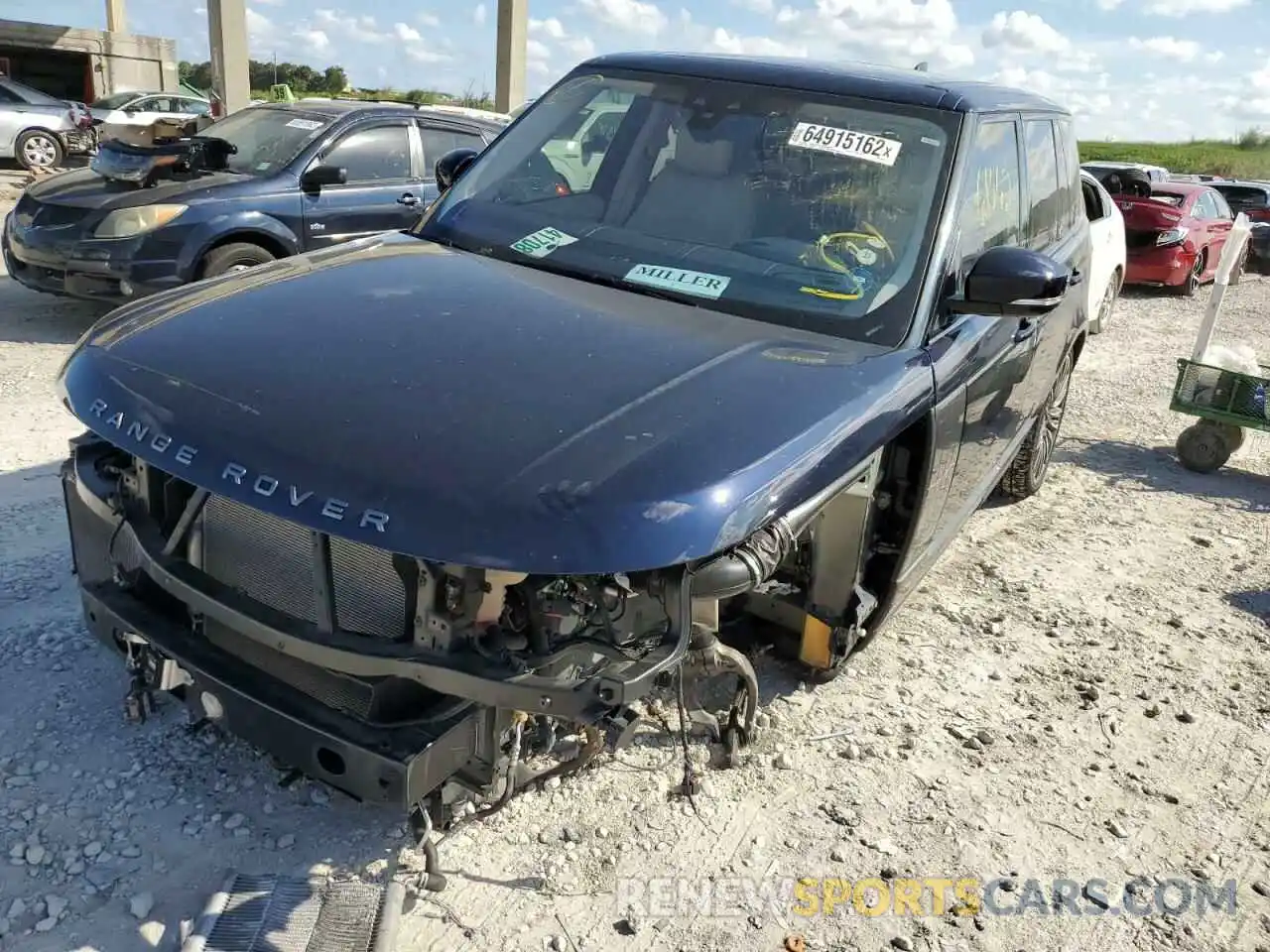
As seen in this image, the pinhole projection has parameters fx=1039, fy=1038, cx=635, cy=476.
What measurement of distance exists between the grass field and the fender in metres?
36.3

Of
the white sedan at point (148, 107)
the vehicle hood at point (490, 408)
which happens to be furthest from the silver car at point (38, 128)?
the vehicle hood at point (490, 408)

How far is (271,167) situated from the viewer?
7430mm

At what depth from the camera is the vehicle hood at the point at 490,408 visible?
2.03m

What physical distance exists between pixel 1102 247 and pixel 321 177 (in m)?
6.32

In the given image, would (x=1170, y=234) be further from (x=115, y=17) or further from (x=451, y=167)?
(x=115, y=17)

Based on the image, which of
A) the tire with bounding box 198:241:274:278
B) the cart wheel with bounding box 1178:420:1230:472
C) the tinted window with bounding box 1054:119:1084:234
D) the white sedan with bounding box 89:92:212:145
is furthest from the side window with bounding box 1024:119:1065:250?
the white sedan with bounding box 89:92:212:145

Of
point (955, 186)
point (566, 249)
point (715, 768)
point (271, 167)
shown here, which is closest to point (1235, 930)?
point (715, 768)

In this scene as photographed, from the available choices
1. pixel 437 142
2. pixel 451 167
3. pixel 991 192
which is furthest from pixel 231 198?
pixel 991 192

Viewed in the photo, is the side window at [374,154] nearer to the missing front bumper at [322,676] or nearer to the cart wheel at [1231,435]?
the missing front bumper at [322,676]

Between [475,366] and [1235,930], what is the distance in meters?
2.52

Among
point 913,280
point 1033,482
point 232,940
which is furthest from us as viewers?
point 1033,482

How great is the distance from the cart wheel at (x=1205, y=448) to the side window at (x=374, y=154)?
19.2 feet

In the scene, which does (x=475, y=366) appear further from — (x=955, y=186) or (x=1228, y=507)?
(x=1228, y=507)

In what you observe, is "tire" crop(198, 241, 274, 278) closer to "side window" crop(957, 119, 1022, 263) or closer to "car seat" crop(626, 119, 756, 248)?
"car seat" crop(626, 119, 756, 248)
